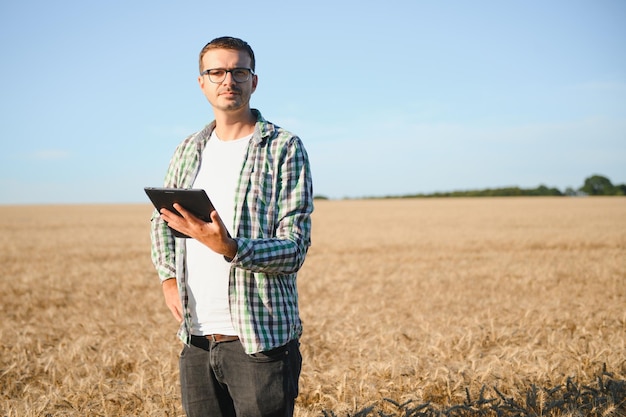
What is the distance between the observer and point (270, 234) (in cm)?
240

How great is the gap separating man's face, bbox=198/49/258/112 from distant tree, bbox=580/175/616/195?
105999 millimetres

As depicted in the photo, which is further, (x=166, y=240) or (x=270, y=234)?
(x=166, y=240)

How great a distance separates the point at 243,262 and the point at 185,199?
0.34 metres

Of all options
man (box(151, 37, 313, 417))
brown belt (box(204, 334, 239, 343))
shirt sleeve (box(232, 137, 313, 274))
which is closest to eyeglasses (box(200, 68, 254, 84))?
man (box(151, 37, 313, 417))

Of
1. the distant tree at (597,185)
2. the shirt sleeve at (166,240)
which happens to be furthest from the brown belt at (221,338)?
the distant tree at (597,185)

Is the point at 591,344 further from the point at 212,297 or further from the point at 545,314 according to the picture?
the point at 212,297

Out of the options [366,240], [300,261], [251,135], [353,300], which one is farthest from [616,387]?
[366,240]

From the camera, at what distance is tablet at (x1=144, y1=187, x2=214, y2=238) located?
204 cm

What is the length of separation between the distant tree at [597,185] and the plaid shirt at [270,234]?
106 m

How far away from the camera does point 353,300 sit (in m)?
10.2

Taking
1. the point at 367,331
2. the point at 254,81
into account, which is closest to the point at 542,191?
the point at 367,331

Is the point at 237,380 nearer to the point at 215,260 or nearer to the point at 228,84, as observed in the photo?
the point at 215,260

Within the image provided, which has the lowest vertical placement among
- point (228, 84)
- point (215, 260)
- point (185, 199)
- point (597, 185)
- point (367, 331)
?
point (367, 331)

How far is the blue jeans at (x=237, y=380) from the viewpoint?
7.63 feet
